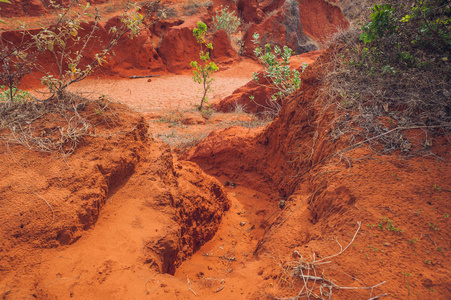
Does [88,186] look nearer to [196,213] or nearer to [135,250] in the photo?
[135,250]

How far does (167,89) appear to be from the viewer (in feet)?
36.1

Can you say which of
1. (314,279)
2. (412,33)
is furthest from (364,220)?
(412,33)

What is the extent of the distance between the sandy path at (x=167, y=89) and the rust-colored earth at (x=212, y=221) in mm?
5143

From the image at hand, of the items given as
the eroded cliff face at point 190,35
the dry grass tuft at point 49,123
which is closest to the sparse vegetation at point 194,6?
the eroded cliff face at point 190,35

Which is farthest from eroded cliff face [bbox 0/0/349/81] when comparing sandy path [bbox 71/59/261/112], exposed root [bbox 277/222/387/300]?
exposed root [bbox 277/222/387/300]

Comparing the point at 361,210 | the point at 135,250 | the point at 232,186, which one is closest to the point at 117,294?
the point at 135,250

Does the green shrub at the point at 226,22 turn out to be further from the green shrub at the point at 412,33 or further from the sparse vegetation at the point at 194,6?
the green shrub at the point at 412,33

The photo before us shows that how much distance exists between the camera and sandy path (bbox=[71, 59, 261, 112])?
893 cm

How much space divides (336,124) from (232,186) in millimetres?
2114

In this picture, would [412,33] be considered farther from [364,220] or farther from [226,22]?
[226,22]

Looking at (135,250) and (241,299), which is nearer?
(241,299)

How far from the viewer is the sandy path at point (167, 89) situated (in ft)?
29.3

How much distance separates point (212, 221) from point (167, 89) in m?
8.44

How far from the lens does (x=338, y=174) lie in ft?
8.37
